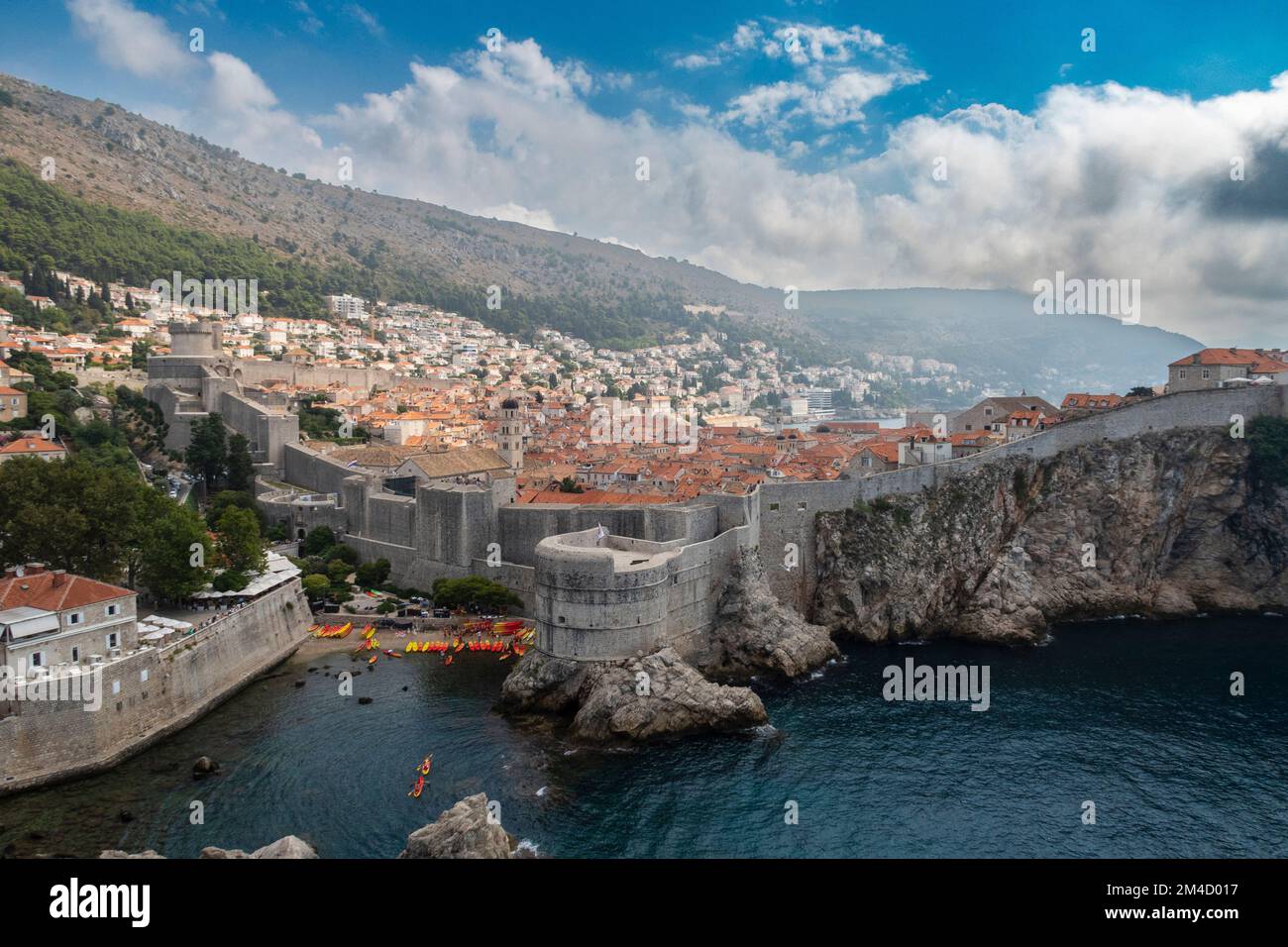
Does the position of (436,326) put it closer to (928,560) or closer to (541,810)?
(928,560)

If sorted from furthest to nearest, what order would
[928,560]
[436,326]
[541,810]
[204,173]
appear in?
[204,173] < [436,326] < [928,560] < [541,810]

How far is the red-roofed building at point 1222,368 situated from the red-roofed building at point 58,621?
4640 centimetres

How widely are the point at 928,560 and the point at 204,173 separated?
16984 cm

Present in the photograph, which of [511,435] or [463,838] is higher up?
[511,435]

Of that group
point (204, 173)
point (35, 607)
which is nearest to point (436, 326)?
point (204, 173)

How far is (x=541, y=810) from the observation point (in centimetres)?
2164

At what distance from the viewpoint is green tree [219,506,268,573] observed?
3278 centimetres

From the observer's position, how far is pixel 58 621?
22.9m

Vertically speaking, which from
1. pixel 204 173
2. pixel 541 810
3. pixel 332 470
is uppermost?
pixel 204 173

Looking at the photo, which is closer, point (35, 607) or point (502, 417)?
point (35, 607)

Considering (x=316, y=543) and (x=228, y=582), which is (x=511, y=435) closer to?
(x=316, y=543)

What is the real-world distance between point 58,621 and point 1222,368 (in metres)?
51.3

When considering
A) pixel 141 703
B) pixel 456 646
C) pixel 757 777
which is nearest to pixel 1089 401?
pixel 757 777

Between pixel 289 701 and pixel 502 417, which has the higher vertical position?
pixel 502 417
